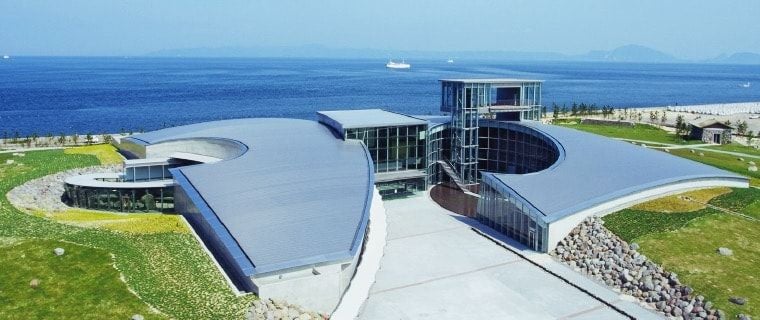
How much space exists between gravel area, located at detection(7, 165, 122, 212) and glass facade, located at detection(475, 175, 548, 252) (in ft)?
92.6

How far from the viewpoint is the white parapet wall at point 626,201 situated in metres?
34.2

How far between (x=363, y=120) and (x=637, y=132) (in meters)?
44.1

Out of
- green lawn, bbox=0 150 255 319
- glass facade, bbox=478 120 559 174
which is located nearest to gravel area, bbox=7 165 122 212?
green lawn, bbox=0 150 255 319

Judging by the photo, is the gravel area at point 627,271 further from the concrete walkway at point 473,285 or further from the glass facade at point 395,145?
the glass facade at point 395,145

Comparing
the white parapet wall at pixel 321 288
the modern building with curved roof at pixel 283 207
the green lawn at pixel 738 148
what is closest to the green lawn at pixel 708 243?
the modern building with curved roof at pixel 283 207

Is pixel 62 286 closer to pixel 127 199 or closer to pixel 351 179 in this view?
pixel 127 199

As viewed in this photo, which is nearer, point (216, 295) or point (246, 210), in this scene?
point (216, 295)

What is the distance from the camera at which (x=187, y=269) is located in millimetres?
27594

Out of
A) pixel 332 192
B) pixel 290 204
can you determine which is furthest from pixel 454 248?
pixel 290 204

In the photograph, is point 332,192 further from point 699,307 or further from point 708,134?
point 708,134

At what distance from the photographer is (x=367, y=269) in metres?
30.1

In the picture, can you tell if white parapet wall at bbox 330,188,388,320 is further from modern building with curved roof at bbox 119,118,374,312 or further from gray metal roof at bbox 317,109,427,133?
gray metal roof at bbox 317,109,427,133

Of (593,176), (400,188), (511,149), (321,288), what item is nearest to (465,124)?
(511,149)

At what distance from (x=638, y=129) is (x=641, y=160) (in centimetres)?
4062
